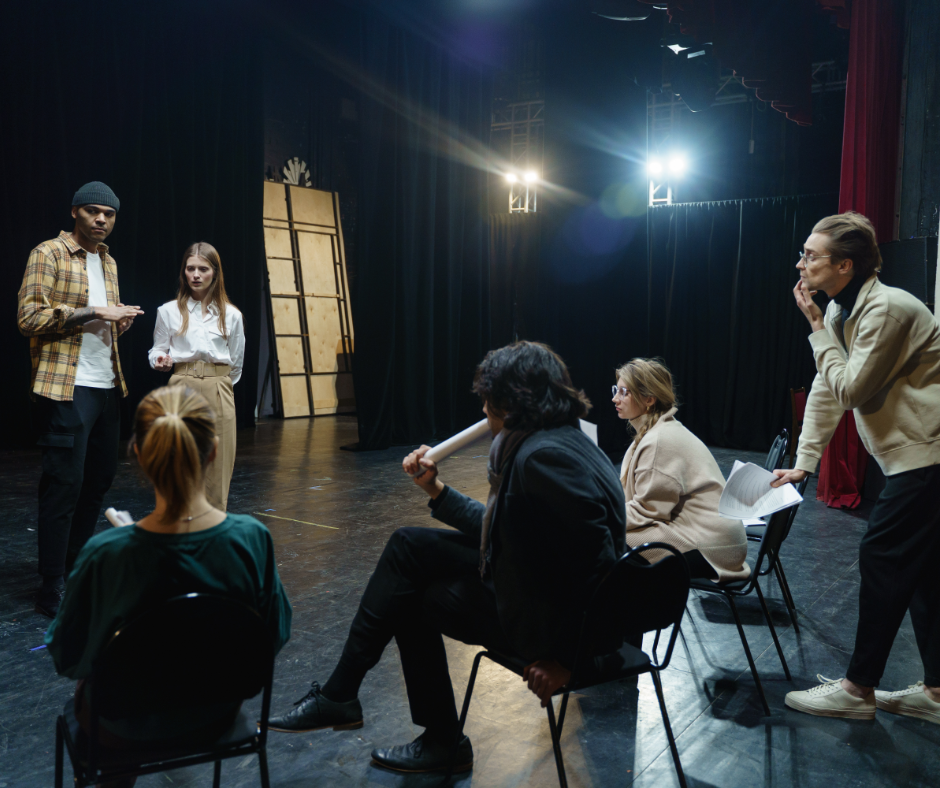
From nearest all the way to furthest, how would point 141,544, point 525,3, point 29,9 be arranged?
point 141,544, point 29,9, point 525,3

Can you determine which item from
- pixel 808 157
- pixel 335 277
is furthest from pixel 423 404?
pixel 808 157

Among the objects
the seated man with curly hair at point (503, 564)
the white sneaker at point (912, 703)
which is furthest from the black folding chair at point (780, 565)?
the seated man with curly hair at point (503, 564)

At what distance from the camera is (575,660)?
159 cm

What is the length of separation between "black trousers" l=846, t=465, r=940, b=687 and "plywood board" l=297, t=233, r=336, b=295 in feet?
27.9

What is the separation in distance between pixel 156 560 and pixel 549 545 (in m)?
0.76

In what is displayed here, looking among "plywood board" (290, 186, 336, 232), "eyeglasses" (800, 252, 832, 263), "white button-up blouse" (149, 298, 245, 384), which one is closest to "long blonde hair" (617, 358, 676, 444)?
"eyeglasses" (800, 252, 832, 263)

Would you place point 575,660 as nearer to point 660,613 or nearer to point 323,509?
point 660,613

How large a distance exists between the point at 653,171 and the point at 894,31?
4.25 meters

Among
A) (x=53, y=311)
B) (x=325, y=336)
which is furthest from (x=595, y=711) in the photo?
(x=325, y=336)

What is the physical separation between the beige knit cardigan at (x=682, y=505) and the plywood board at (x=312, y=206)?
26.7ft

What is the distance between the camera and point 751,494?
236 cm

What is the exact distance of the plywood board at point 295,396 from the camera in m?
9.55

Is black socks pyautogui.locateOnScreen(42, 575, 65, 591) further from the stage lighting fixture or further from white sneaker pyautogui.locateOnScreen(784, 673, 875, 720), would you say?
the stage lighting fixture

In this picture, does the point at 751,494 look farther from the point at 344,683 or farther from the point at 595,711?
the point at 344,683
